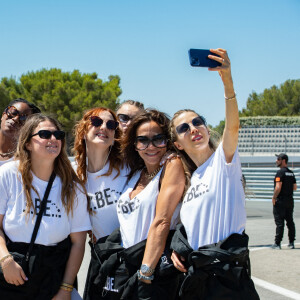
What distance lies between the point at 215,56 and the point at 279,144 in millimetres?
37167

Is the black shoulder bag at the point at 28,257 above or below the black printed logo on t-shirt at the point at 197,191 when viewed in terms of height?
below

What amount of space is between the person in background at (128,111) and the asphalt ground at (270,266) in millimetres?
2598

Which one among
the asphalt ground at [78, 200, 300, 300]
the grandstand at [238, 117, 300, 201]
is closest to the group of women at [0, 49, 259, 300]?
the asphalt ground at [78, 200, 300, 300]

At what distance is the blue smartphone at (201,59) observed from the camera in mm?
2760

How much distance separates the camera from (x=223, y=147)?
289 cm

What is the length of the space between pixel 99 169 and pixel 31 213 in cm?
77

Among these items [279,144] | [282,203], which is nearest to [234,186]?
[282,203]

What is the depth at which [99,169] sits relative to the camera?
364 centimetres

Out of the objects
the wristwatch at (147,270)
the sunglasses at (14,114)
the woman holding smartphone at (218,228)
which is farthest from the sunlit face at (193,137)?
the sunglasses at (14,114)

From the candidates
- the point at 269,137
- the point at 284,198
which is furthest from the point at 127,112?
the point at 269,137

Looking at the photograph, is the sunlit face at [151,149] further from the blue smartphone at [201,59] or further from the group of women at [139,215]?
the blue smartphone at [201,59]

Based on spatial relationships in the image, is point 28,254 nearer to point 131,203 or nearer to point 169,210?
point 131,203

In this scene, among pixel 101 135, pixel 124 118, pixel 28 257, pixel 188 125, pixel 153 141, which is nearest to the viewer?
pixel 28 257

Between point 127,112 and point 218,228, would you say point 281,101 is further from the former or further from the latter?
point 218,228
